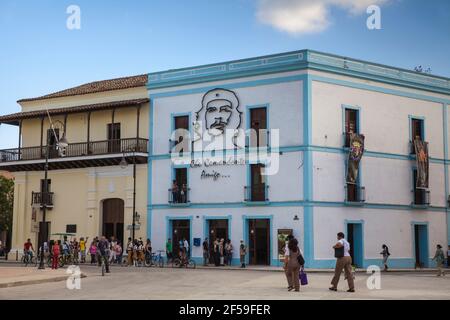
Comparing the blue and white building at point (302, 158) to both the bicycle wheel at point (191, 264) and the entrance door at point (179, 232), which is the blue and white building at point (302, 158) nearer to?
the entrance door at point (179, 232)

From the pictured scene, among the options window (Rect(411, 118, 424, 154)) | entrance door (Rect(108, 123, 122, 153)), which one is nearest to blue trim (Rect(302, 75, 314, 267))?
window (Rect(411, 118, 424, 154))

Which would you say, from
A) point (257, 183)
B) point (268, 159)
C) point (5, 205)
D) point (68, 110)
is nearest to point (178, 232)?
point (257, 183)

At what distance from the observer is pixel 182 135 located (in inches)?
1539

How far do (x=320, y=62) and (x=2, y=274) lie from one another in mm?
18302

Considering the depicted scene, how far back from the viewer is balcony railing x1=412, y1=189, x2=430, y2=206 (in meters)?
39.2

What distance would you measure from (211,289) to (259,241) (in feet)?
48.6

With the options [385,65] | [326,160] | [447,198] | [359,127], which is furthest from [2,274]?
→ [447,198]

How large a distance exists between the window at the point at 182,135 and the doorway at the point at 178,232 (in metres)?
3.93

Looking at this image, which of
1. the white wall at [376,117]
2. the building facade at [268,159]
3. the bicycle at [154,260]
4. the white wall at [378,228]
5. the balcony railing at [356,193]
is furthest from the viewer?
the bicycle at [154,260]

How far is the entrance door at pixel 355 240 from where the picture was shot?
1427 inches

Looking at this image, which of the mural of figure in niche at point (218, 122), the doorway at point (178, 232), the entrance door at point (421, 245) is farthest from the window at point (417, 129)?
the doorway at point (178, 232)

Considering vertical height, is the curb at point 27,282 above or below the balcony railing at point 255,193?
below

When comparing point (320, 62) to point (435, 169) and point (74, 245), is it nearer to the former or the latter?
point (435, 169)

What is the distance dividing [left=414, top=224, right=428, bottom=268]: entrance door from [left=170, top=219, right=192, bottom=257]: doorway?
40.9 feet
